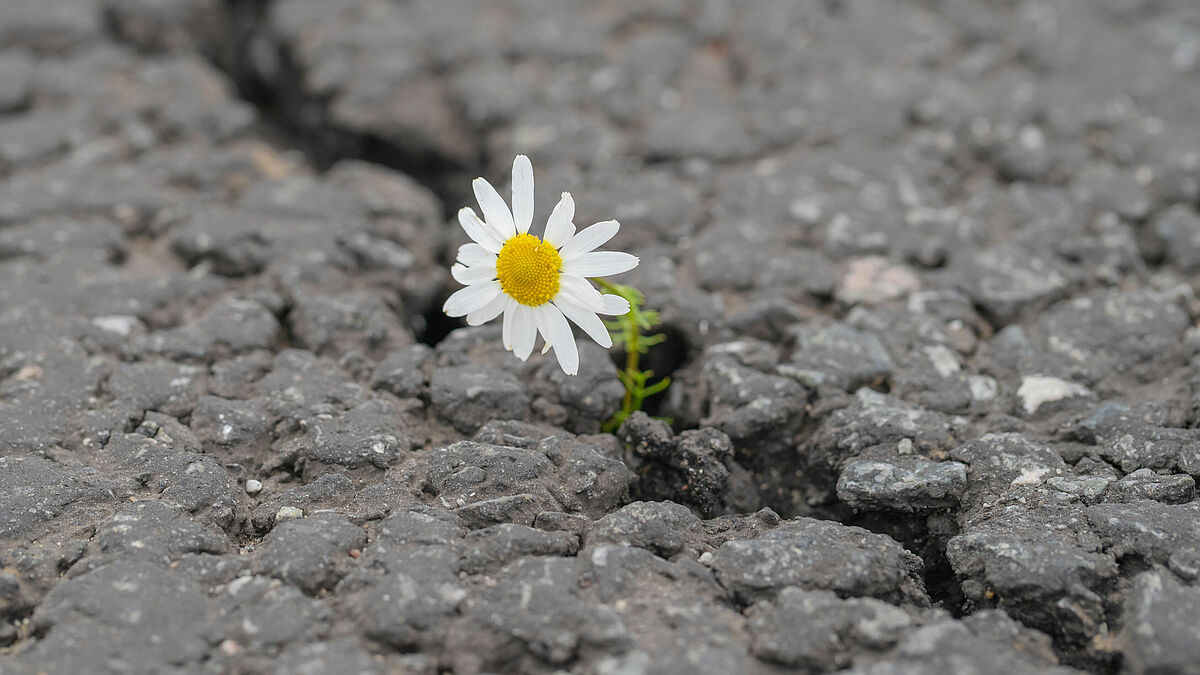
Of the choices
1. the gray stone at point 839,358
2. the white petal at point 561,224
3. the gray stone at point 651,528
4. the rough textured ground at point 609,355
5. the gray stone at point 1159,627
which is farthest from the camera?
the gray stone at point 839,358

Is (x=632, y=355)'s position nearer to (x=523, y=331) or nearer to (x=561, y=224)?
(x=523, y=331)

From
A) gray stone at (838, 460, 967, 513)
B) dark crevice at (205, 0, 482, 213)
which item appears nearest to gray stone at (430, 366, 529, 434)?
gray stone at (838, 460, 967, 513)

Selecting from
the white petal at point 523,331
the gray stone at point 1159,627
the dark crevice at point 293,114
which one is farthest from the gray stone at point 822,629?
the dark crevice at point 293,114

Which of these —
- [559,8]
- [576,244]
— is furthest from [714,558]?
[559,8]

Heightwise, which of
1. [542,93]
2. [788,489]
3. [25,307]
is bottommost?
[788,489]

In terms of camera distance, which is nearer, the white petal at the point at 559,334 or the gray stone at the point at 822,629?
the gray stone at the point at 822,629

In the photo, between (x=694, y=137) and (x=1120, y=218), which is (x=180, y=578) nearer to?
(x=694, y=137)

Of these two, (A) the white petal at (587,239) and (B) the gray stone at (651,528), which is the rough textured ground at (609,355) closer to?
(B) the gray stone at (651,528)

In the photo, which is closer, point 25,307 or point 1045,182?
point 25,307
